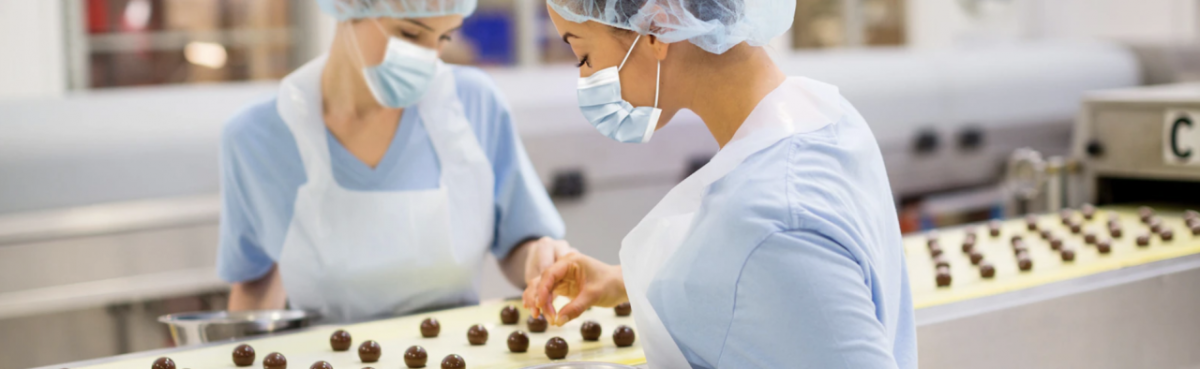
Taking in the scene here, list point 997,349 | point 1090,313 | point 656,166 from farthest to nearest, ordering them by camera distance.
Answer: point 656,166 → point 1090,313 → point 997,349

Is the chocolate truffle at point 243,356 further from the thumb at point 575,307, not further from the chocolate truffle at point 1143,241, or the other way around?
the chocolate truffle at point 1143,241

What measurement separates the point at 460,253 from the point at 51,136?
1.29m

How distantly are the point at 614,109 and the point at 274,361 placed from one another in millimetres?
565

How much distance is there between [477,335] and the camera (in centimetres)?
141

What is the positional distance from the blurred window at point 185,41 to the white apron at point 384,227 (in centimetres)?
262

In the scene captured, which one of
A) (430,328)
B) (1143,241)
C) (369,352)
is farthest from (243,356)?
(1143,241)

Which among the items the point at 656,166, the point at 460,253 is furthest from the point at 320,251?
the point at 656,166

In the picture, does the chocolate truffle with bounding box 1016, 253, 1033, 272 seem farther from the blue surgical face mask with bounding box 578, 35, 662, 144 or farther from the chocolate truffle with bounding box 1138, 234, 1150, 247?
the blue surgical face mask with bounding box 578, 35, 662, 144

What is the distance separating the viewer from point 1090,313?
5.38 ft

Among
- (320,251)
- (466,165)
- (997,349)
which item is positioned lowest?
(997,349)

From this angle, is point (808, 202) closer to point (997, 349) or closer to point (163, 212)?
point (997, 349)

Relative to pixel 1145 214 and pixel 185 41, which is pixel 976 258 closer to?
pixel 1145 214

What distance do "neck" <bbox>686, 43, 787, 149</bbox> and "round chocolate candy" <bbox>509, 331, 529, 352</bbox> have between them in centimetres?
47

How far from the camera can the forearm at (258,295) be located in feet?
6.36
